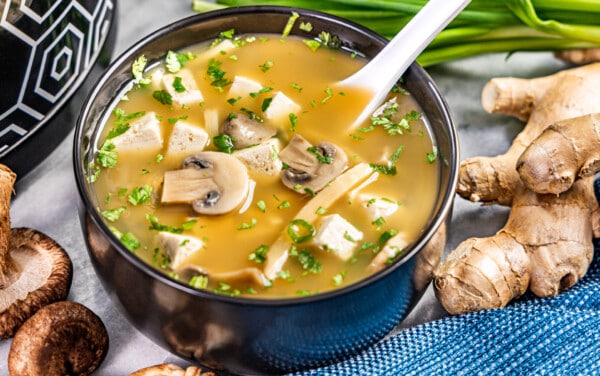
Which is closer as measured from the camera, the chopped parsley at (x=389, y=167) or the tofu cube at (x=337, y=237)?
the tofu cube at (x=337, y=237)

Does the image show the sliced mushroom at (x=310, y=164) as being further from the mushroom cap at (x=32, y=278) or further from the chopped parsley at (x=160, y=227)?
the mushroom cap at (x=32, y=278)

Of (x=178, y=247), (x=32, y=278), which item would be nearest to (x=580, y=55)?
(x=178, y=247)

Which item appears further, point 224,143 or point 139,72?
point 139,72

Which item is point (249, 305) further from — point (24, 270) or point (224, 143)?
point (24, 270)

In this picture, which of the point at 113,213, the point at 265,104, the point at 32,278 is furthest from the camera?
the point at 32,278

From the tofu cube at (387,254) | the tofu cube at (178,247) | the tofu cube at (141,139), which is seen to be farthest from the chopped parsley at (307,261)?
the tofu cube at (141,139)

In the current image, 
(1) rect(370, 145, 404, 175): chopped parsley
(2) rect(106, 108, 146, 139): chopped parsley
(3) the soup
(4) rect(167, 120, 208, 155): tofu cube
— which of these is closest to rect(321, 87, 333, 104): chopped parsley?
(3) the soup
